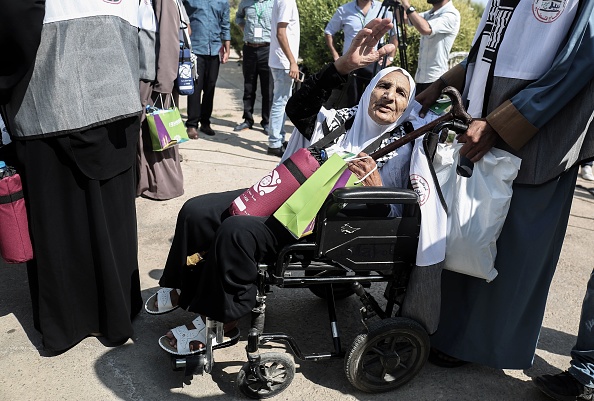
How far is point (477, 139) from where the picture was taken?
→ 2.54 m

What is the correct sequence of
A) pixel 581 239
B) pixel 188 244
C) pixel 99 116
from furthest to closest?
pixel 581 239 < pixel 188 244 < pixel 99 116

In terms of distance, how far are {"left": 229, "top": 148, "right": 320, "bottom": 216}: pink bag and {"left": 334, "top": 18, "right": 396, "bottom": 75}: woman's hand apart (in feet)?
1.97

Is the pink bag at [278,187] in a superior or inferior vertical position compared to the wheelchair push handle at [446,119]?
inferior

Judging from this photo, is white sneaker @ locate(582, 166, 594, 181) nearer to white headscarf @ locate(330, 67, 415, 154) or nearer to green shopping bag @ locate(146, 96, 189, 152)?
white headscarf @ locate(330, 67, 415, 154)

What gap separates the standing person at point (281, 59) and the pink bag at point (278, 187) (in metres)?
3.80

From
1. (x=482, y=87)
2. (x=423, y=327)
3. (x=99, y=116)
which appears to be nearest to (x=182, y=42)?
(x=99, y=116)

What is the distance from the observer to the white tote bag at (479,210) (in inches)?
99.7

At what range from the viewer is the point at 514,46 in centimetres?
252

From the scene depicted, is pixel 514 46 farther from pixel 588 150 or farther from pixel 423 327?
pixel 423 327

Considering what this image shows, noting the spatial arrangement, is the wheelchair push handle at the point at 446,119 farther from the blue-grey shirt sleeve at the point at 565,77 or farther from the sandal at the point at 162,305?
the sandal at the point at 162,305

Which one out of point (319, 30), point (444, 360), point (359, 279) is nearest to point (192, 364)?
point (359, 279)

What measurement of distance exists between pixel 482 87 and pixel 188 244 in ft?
5.37

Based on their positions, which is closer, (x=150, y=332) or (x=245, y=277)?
(x=245, y=277)

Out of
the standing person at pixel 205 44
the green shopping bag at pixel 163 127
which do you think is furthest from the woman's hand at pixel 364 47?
A: the standing person at pixel 205 44
